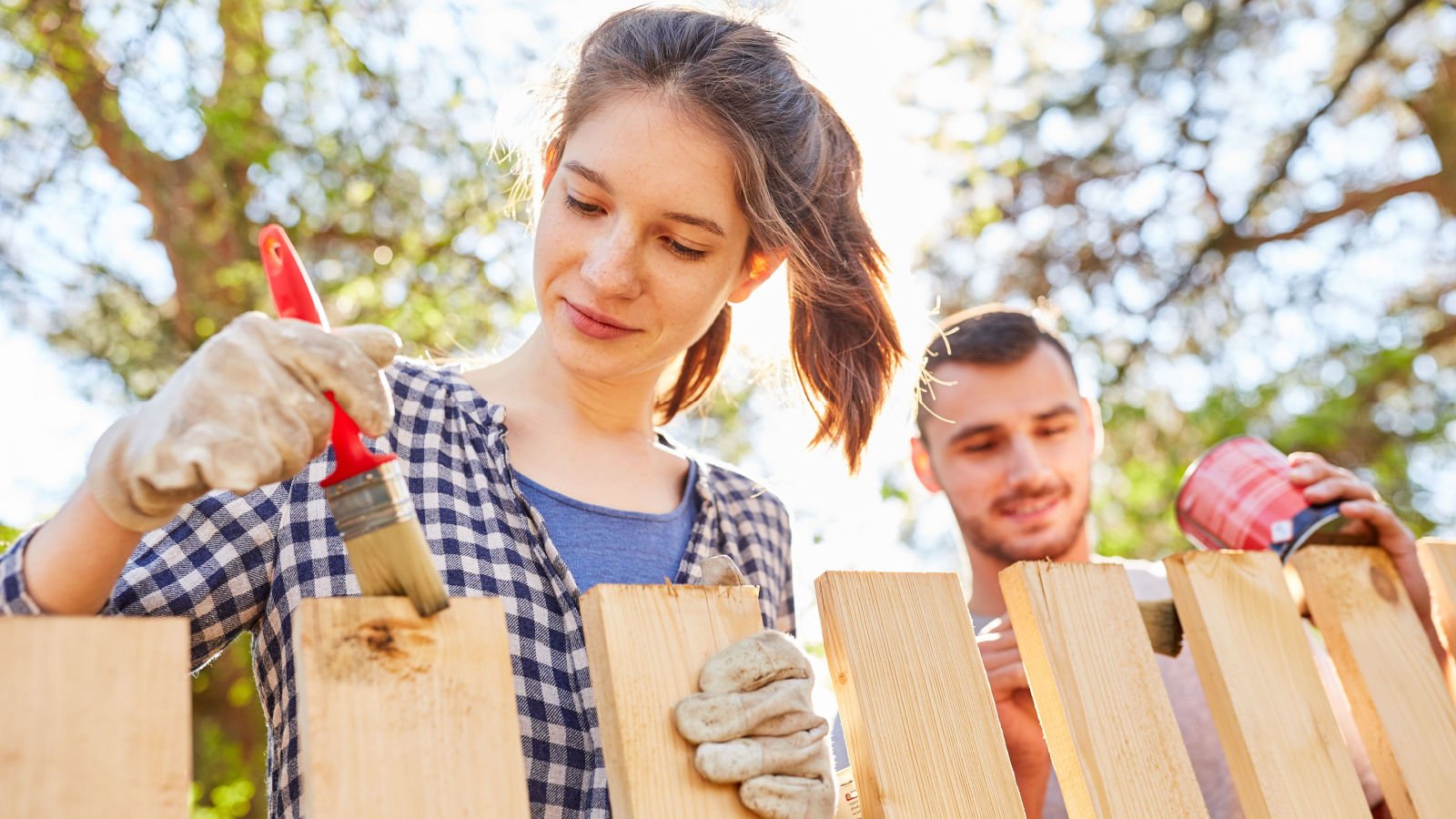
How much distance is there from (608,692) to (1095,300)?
6029mm

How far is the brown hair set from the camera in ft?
5.64

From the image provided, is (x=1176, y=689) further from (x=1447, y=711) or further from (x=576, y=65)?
(x=576, y=65)

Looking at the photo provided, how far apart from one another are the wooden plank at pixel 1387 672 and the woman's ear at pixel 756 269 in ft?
2.75

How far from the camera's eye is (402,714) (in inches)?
37.0

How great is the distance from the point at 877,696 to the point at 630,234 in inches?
27.4

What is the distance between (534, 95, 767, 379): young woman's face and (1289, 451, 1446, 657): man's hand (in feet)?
2.97

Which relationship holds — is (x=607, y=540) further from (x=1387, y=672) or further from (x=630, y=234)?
(x=1387, y=672)

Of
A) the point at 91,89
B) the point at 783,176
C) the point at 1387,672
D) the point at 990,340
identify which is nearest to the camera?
the point at 1387,672

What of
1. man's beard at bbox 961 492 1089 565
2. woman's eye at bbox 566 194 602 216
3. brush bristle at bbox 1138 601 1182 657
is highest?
woman's eye at bbox 566 194 602 216

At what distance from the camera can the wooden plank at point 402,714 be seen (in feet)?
2.97

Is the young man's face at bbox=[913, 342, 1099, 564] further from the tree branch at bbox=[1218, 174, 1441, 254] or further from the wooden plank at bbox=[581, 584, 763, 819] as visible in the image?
the tree branch at bbox=[1218, 174, 1441, 254]

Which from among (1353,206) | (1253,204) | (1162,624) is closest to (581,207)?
(1162,624)

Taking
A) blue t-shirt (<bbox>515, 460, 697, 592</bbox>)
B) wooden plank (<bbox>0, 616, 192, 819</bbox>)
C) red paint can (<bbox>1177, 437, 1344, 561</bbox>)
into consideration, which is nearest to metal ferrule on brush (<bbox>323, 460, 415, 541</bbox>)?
wooden plank (<bbox>0, 616, 192, 819</bbox>)

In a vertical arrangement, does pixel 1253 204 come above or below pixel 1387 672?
above
